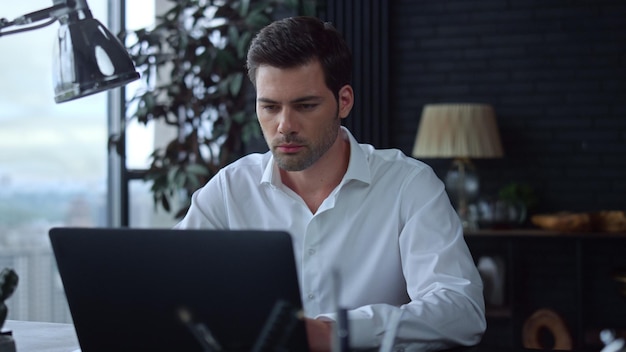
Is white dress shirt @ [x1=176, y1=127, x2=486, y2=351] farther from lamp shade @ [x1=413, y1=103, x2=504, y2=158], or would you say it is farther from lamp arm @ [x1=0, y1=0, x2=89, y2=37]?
lamp shade @ [x1=413, y1=103, x2=504, y2=158]

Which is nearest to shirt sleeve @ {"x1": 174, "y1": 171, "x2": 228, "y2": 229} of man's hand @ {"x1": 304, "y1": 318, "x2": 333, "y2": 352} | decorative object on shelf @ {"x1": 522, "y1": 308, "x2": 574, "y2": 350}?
man's hand @ {"x1": 304, "y1": 318, "x2": 333, "y2": 352}

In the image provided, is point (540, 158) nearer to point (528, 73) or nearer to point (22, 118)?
point (528, 73)

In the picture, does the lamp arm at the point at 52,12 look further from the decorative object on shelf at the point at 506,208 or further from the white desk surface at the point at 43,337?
the decorative object on shelf at the point at 506,208

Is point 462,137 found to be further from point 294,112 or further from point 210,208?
point 294,112

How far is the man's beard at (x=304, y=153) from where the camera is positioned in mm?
2033

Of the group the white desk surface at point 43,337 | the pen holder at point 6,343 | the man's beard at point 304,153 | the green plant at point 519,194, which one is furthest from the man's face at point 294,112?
the green plant at point 519,194

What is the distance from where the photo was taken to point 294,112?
79.2 inches

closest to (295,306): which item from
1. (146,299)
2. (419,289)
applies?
(146,299)

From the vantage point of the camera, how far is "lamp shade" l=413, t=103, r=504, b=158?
4.61 meters

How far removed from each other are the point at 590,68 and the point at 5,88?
293cm

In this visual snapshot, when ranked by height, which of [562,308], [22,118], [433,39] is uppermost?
[433,39]

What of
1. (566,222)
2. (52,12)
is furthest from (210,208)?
(566,222)

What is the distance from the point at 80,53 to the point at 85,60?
0.05 feet

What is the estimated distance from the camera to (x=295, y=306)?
1141 mm
